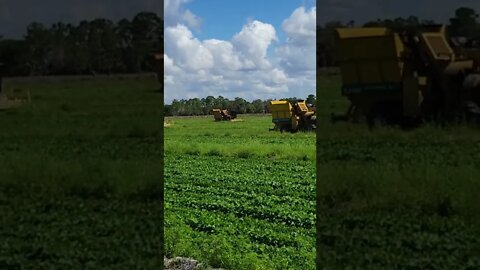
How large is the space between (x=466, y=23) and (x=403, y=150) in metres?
0.70

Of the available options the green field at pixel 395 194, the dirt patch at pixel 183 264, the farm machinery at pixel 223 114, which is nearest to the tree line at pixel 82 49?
the green field at pixel 395 194

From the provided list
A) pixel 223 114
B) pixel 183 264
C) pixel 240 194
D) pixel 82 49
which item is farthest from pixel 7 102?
pixel 223 114

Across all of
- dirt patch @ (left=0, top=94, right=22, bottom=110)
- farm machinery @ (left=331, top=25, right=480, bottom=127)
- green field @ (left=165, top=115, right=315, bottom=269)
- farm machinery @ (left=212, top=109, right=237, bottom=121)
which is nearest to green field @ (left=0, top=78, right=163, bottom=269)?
dirt patch @ (left=0, top=94, right=22, bottom=110)

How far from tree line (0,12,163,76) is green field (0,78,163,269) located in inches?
3.4

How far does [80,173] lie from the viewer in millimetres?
3328

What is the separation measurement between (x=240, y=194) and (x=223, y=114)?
2700 millimetres

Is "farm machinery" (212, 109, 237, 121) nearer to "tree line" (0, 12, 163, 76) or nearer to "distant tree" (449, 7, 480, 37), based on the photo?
"tree line" (0, 12, 163, 76)

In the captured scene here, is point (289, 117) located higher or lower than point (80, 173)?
higher

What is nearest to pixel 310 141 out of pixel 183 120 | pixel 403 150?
pixel 183 120

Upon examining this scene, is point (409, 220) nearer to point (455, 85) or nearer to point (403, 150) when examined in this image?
point (403, 150)

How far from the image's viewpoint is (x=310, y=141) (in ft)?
23.8

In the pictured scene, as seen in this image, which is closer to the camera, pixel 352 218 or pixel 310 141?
pixel 352 218

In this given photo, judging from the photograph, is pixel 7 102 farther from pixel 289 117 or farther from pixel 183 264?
pixel 289 117

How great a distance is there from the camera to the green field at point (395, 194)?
295 centimetres
